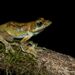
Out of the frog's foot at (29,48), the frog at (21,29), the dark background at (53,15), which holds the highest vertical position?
Answer: the dark background at (53,15)

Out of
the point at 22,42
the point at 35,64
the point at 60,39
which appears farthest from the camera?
the point at 60,39

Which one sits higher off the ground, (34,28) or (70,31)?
(70,31)

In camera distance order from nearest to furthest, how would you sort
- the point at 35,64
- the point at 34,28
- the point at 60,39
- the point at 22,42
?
the point at 35,64
the point at 22,42
the point at 34,28
the point at 60,39

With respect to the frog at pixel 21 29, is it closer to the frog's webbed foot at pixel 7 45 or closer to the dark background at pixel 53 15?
the frog's webbed foot at pixel 7 45

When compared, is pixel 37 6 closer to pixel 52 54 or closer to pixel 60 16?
pixel 60 16

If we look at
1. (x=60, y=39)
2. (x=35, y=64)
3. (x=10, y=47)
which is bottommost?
(x=35, y=64)

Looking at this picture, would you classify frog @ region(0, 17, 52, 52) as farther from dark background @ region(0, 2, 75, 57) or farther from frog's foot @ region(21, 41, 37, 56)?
dark background @ region(0, 2, 75, 57)

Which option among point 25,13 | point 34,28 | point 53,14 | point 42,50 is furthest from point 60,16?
point 42,50

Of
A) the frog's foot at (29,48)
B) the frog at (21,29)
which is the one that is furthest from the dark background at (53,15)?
the frog's foot at (29,48)

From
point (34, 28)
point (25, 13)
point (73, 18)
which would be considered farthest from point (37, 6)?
point (34, 28)

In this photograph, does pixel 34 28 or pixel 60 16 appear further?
pixel 60 16

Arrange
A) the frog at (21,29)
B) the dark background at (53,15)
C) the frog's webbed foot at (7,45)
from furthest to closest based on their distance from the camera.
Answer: the dark background at (53,15), the frog at (21,29), the frog's webbed foot at (7,45)
